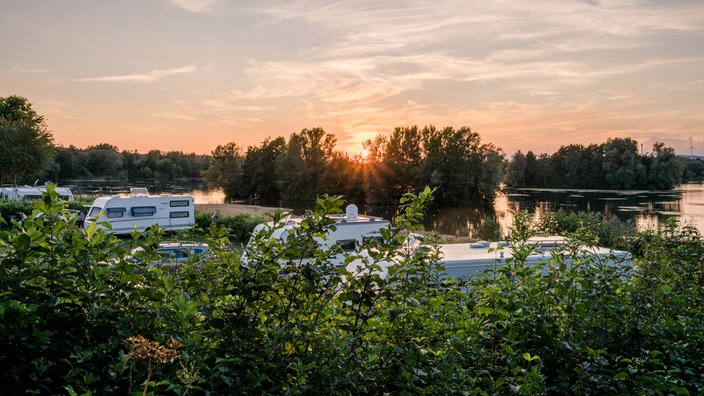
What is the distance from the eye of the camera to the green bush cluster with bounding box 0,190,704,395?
2.21m

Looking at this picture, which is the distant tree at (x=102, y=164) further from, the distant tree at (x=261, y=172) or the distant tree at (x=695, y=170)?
the distant tree at (x=695, y=170)

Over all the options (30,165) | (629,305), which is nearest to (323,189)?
(30,165)

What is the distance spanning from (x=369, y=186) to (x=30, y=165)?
127ft

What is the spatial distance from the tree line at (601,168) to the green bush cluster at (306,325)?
8055cm

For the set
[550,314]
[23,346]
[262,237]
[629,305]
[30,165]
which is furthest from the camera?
[30,165]

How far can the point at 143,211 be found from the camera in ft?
89.7

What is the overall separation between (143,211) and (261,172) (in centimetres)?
5402

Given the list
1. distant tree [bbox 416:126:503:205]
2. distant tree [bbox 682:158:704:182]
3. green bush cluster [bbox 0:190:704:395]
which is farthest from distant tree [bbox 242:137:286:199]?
distant tree [bbox 682:158:704:182]

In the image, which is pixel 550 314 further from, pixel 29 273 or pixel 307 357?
pixel 29 273

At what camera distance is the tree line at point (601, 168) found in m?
73.4

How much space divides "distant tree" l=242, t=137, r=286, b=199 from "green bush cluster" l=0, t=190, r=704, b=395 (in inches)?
3040

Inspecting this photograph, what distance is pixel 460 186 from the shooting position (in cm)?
6406

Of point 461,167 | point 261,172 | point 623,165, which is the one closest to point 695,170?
point 623,165

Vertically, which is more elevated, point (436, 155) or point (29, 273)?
point (436, 155)
